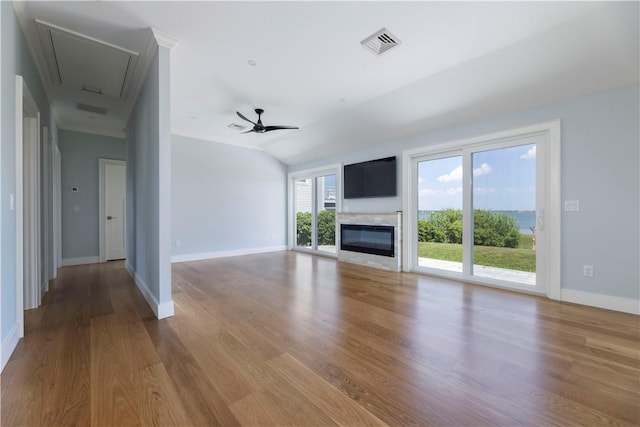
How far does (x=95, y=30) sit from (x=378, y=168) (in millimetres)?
4168

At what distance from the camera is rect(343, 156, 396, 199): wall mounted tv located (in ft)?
15.5

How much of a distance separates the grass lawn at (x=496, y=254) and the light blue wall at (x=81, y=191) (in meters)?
6.61

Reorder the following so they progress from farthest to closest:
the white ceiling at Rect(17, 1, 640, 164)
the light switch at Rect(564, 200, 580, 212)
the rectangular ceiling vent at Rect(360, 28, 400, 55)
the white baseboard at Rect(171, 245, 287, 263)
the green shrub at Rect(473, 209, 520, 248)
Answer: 1. the white baseboard at Rect(171, 245, 287, 263)
2. the green shrub at Rect(473, 209, 520, 248)
3. the light switch at Rect(564, 200, 580, 212)
4. the rectangular ceiling vent at Rect(360, 28, 400, 55)
5. the white ceiling at Rect(17, 1, 640, 164)

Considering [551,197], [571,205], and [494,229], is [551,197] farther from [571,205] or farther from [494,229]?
[494,229]

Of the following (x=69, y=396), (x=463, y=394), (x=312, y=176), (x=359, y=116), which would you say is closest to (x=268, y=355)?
(x=69, y=396)

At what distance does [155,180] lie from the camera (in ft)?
8.52

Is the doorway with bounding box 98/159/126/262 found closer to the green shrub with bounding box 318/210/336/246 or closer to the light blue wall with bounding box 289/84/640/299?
the green shrub with bounding box 318/210/336/246

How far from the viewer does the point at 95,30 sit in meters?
2.38

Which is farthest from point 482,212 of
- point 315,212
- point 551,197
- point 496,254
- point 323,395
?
point 315,212

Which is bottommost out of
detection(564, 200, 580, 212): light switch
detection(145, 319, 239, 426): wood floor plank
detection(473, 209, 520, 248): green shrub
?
detection(145, 319, 239, 426): wood floor plank

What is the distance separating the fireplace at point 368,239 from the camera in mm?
4660

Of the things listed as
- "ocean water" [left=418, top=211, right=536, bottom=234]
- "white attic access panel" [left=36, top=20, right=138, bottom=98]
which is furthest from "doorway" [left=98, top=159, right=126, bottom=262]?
"ocean water" [left=418, top=211, right=536, bottom=234]

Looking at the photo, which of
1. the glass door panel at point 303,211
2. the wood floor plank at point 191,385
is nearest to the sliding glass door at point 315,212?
the glass door panel at point 303,211

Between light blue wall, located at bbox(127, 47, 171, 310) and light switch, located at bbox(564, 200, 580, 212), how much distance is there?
4340mm
